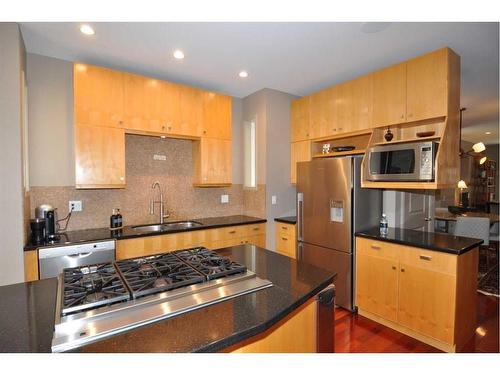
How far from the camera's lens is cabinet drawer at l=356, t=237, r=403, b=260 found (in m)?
2.47

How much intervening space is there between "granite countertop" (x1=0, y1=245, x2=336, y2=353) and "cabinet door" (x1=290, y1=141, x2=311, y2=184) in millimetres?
2503

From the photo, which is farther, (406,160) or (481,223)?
(481,223)

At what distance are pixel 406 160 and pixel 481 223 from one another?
7.83 ft

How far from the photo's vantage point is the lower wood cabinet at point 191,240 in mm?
2652

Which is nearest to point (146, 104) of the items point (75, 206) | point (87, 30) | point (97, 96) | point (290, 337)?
point (97, 96)

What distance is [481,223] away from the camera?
3.81 m

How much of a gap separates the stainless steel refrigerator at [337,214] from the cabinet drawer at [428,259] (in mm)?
518

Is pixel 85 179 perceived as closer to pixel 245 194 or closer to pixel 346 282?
pixel 245 194

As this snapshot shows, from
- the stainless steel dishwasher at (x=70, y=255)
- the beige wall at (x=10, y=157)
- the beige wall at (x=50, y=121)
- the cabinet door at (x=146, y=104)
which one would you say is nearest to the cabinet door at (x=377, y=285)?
the stainless steel dishwasher at (x=70, y=255)

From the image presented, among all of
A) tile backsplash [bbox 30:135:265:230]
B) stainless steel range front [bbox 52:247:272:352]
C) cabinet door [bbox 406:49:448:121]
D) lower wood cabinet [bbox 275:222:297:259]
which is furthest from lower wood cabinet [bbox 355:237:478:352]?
stainless steel range front [bbox 52:247:272:352]

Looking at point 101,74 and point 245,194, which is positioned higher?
point 101,74

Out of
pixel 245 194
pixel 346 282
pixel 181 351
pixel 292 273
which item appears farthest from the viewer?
pixel 245 194

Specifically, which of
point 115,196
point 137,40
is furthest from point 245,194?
point 137,40

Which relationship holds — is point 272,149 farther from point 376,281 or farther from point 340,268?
point 376,281
